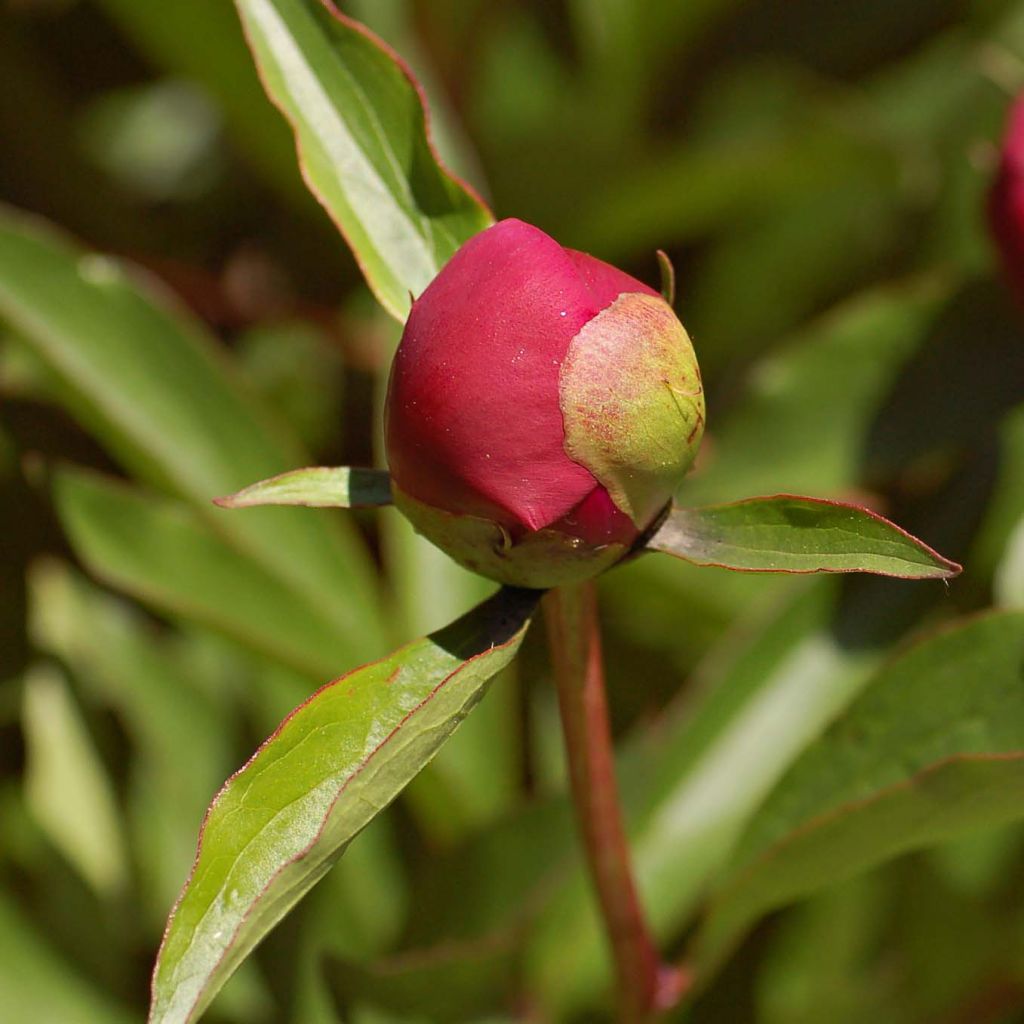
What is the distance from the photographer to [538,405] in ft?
1.59

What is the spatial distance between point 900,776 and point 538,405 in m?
0.31

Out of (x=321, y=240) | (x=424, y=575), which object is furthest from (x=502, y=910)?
(x=321, y=240)

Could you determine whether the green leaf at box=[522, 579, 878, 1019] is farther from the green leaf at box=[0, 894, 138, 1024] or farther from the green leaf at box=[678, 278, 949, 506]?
the green leaf at box=[0, 894, 138, 1024]

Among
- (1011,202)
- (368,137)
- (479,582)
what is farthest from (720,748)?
(368,137)

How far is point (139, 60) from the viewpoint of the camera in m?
1.52

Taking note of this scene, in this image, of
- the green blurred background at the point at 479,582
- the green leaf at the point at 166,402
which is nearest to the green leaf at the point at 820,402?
the green blurred background at the point at 479,582

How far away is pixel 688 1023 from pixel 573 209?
75cm

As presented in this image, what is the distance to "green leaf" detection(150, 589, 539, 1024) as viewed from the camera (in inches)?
17.6

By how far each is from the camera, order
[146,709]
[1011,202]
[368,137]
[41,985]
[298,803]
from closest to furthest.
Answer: [298,803]
[368,137]
[1011,202]
[41,985]
[146,709]

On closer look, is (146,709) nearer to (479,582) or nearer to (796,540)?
(479,582)

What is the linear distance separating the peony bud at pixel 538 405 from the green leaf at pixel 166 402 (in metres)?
0.47

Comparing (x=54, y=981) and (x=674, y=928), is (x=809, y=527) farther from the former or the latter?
(x=54, y=981)

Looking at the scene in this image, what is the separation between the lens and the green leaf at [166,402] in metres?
0.94

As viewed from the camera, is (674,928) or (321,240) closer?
(674,928)
